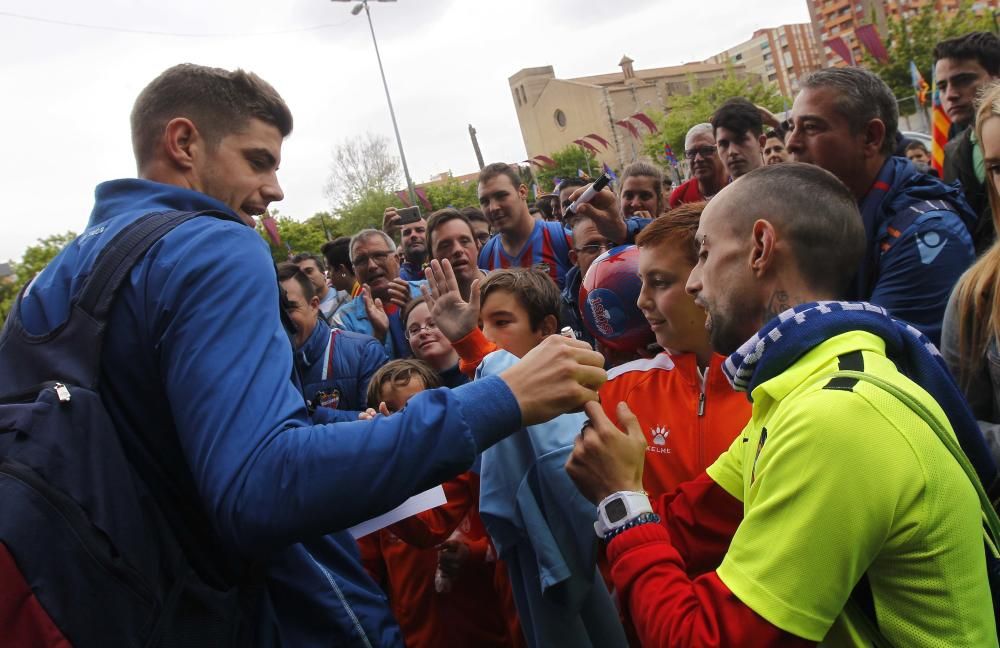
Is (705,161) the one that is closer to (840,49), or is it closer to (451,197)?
(840,49)

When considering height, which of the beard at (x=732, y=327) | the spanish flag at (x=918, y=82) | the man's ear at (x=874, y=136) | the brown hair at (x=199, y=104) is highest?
the spanish flag at (x=918, y=82)

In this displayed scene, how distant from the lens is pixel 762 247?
5.74 feet

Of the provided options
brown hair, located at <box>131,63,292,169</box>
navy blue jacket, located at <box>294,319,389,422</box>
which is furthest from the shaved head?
navy blue jacket, located at <box>294,319,389,422</box>

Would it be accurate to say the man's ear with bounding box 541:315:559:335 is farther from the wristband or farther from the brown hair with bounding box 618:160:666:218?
the brown hair with bounding box 618:160:666:218

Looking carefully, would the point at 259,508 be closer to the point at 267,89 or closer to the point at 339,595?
the point at 339,595

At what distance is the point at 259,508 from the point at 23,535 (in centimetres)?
38

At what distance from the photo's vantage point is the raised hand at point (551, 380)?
151cm

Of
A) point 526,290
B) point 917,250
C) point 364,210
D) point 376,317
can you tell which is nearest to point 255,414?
point 526,290

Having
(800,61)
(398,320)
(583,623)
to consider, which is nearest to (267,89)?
(583,623)

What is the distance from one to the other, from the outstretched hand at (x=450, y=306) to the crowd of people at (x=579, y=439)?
63 centimetres

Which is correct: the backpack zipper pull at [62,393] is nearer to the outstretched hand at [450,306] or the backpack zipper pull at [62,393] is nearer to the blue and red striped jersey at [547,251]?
the outstretched hand at [450,306]

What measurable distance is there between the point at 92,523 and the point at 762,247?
1.55 m

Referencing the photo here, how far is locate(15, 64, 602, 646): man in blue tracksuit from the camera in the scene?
1.29m

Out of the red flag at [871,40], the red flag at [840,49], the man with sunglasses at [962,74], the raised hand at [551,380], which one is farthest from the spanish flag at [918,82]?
the raised hand at [551,380]
